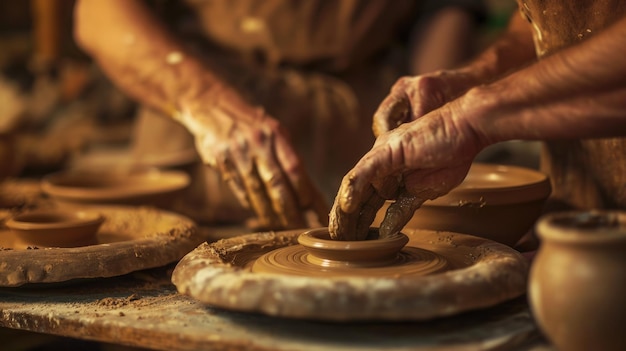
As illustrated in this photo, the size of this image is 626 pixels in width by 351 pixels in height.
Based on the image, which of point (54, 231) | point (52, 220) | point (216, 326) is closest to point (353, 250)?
point (216, 326)

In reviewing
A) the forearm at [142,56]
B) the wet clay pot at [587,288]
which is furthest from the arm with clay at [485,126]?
the forearm at [142,56]

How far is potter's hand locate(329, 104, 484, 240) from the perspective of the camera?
182 centimetres

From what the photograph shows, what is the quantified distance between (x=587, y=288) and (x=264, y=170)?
142cm

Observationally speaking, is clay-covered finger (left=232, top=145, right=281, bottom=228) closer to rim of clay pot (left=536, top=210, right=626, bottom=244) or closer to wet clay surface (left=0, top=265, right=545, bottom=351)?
wet clay surface (left=0, top=265, right=545, bottom=351)

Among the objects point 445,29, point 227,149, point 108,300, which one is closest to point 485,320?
point 108,300

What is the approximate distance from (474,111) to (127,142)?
5325mm

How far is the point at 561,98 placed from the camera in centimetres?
175

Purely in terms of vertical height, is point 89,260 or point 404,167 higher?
point 404,167

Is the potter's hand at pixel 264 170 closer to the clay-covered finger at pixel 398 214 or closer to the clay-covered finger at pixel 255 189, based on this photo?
the clay-covered finger at pixel 255 189

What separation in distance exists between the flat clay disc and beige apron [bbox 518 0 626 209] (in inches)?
28.1

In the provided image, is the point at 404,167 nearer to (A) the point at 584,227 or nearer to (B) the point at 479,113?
(B) the point at 479,113

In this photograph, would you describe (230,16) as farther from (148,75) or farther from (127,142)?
(127,142)

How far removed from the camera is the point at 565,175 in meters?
2.53

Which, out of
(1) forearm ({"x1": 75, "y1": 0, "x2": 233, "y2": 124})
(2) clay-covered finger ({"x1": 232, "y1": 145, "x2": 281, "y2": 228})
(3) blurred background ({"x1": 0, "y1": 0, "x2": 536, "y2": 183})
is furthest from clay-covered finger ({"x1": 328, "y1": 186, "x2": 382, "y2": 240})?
(3) blurred background ({"x1": 0, "y1": 0, "x2": 536, "y2": 183})
